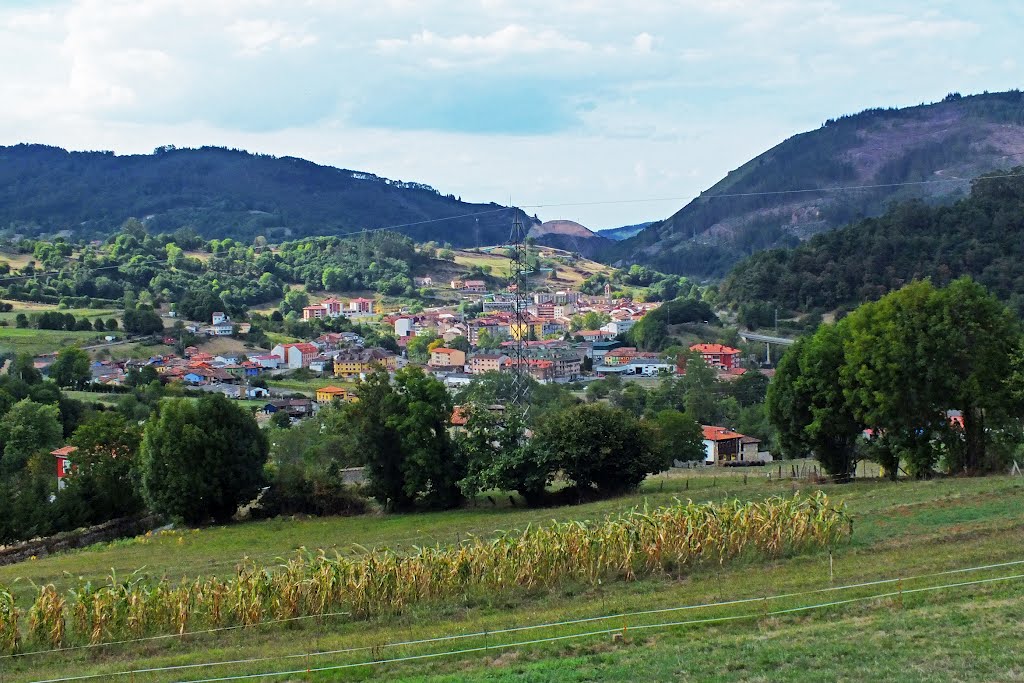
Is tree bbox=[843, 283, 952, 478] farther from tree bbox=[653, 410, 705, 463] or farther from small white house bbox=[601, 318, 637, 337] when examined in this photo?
small white house bbox=[601, 318, 637, 337]

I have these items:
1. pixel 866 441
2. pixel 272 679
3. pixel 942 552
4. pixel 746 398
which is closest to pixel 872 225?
pixel 746 398

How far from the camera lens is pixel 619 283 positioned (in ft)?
551

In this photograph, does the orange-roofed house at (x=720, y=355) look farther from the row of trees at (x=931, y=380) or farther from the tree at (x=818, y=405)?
the row of trees at (x=931, y=380)

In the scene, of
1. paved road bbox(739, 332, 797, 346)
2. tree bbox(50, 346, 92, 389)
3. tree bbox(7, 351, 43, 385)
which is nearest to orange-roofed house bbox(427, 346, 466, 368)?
paved road bbox(739, 332, 797, 346)

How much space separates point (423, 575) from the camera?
15539mm

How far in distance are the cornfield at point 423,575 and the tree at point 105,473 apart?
17656 mm

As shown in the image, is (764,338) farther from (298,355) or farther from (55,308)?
(55,308)

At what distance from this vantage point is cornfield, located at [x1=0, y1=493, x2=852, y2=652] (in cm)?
1466

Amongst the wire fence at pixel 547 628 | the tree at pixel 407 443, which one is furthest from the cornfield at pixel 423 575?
the tree at pixel 407 443

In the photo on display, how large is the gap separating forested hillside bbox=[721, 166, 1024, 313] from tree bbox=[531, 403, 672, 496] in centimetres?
6204

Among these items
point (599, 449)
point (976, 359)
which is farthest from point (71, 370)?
point (976, 359)

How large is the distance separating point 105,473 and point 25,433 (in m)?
15.0

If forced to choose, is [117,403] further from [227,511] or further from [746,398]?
[746,398]

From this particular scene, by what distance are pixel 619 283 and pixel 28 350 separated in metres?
104
